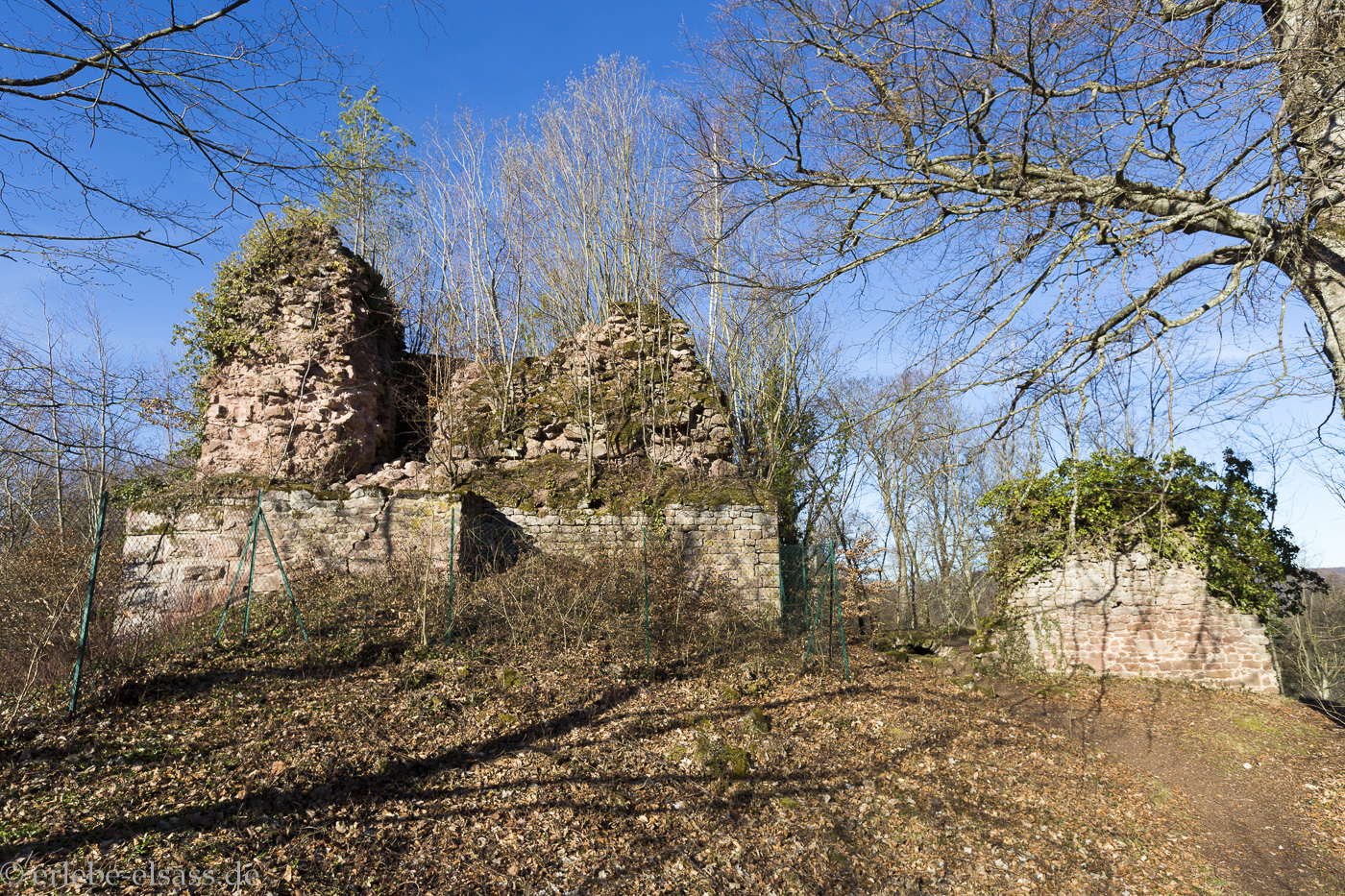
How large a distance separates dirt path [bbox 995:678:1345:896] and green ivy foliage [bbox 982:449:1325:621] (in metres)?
1.60

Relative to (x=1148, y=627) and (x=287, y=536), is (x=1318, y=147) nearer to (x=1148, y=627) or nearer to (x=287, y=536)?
(x=1148, y=627)

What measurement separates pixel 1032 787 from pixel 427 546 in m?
7.31

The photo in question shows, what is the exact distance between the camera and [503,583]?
25.7 ft

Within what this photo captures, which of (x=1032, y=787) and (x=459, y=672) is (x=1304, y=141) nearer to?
(x=1032, y=787)

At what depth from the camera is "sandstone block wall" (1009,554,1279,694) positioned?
28.8ft

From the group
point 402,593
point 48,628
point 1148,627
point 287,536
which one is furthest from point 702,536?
point 48,628

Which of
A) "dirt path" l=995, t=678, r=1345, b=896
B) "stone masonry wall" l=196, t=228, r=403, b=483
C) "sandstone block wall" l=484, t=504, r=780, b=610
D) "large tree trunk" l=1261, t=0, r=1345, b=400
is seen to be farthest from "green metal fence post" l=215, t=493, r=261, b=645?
"large tree trunk" l=1261, t=0, r=1345, b=400

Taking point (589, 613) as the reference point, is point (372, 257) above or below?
above

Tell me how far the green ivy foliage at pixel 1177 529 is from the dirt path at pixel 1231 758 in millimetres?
1597

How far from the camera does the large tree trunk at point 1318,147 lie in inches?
159

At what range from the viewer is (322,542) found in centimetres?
845

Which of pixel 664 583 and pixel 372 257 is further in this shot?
pixel 372 257

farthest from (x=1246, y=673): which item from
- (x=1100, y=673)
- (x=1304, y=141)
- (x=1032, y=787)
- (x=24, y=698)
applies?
(x=24, y=698)

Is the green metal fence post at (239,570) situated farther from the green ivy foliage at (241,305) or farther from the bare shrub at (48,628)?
the green ivy foliage at (241,305)
